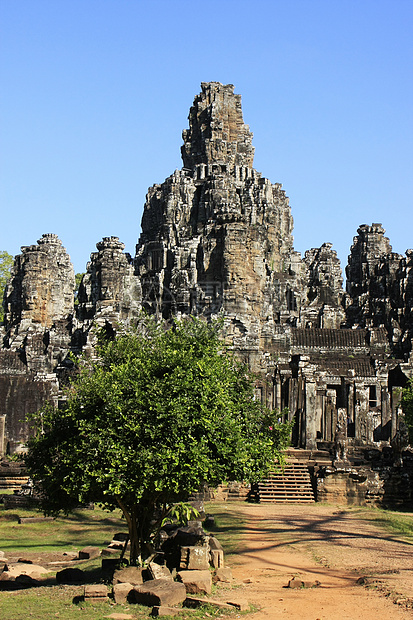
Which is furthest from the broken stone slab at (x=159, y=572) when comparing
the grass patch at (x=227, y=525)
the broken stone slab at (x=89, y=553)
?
the grass patch at (x=227, y=525)

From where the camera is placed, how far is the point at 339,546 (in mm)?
19359

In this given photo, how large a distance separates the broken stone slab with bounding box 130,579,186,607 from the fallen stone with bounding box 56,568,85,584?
1976 mm

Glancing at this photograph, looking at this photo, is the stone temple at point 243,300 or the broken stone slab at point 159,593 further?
the stone temple at point 243,300

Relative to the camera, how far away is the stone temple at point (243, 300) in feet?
117

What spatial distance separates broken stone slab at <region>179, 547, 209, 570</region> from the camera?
15.5 m

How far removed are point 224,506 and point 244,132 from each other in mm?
48383

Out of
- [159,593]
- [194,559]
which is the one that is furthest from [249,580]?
[159,593]

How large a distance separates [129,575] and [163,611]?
6.31ft

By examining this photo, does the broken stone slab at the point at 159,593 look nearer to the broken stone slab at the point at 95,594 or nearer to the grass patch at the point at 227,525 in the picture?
the broken stone slab at the point at 95,594

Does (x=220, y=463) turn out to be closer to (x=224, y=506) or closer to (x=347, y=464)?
(x=224, y=506)

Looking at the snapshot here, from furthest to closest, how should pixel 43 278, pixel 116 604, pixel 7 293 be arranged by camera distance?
pixel 7 293
pixel 43 278
pixel 116 604

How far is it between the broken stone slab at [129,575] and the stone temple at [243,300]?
38.9ft

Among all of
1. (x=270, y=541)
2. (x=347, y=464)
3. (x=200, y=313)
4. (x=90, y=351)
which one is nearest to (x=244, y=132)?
(x=200, y=313)

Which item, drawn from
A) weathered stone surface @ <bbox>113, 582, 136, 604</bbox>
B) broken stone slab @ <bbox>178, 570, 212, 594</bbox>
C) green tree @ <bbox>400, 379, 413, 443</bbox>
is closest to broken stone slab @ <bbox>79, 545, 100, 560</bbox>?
broken stone slab @ <bbox>178, 570, 212, 594</bbox>
